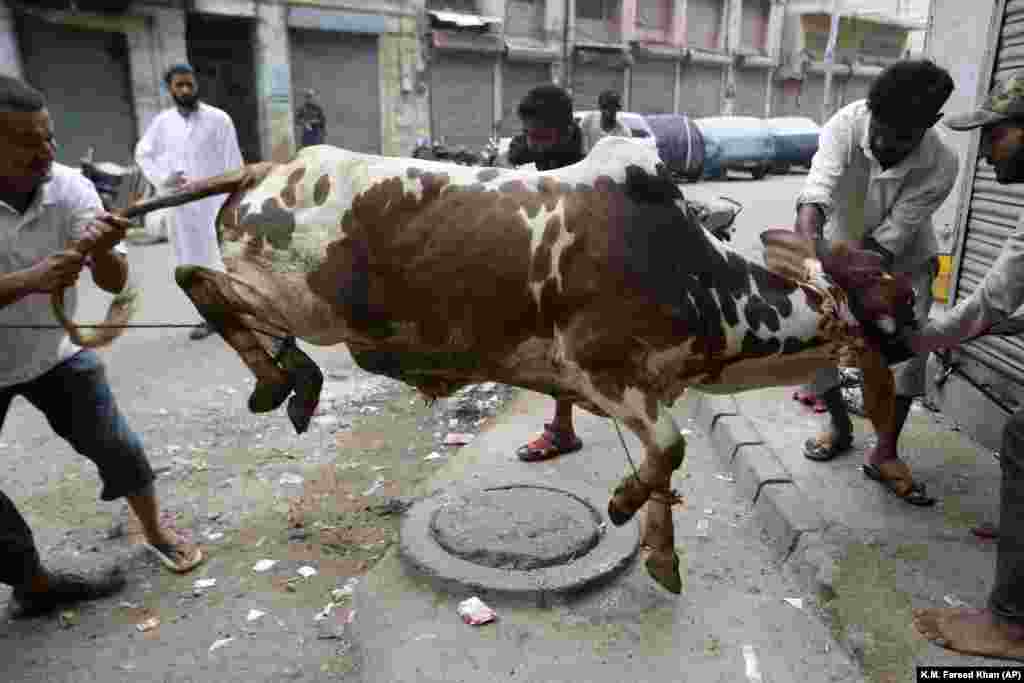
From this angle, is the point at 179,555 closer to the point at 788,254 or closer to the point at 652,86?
the point at 788,254

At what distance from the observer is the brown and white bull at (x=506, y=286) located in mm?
2311

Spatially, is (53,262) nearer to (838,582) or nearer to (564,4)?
(838,582)

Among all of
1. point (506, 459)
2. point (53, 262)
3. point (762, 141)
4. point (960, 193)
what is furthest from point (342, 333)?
point (762, 141)

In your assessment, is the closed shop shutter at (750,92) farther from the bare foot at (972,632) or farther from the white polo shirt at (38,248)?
the white polo shirt at (38,248)

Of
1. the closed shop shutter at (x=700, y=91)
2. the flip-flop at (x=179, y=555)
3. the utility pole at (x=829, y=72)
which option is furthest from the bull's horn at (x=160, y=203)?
the utility pole at (x=829, y=72)

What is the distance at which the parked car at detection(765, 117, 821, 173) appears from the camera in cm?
2139

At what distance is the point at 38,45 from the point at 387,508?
46.8 ft

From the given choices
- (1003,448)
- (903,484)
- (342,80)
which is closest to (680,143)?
Answer: (342,80)

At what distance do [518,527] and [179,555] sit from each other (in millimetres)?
1493

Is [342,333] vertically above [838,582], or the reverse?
[342,333]

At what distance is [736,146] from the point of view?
20.1 metres

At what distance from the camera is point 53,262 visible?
7.91ft

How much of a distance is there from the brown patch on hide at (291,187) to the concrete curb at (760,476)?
2.55 meters

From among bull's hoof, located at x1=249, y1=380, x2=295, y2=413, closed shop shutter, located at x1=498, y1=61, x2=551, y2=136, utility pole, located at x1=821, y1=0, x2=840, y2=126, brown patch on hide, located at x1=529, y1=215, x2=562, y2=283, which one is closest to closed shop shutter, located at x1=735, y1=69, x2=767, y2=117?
utility pole, located at x1=821, y1=0, x2=840, y2=126
